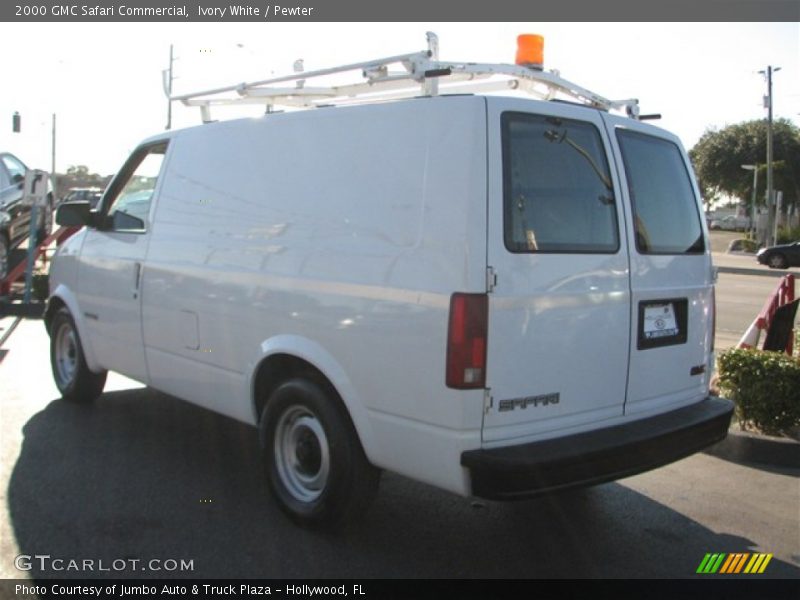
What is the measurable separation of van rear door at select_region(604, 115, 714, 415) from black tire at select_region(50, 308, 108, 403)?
4.19 metres

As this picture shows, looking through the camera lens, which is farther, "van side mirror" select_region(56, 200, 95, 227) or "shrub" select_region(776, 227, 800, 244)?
"shrub" select_region(776, 227, 800, 244)

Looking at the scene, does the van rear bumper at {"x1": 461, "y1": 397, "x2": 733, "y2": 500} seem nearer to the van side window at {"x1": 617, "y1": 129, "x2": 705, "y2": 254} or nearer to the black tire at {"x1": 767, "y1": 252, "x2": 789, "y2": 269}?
the van side window at {"x1": 617, "y1": 129, "x2": 705, "y2": 254}

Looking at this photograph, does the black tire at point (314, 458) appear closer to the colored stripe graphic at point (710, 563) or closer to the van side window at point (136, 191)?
the colored stripe graphic at point (710, 563)

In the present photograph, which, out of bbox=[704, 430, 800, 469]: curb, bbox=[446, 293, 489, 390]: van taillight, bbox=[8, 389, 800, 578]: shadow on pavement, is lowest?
bbox=[8, 389, 800, 578]: shadow on pavement

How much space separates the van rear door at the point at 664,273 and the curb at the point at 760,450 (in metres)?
1.28

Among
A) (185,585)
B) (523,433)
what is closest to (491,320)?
(523,433)

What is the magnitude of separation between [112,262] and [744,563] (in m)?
4.36

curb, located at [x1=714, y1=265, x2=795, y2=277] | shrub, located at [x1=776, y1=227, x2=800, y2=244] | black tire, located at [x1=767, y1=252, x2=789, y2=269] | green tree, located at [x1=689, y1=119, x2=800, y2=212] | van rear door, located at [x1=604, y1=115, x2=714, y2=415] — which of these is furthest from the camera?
green tree, located at [x1=689, y1=119, x2=800, y2=212]

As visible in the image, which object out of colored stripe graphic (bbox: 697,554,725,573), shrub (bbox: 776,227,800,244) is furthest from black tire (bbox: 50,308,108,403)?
shrub (bbox: 776,227,800,244)

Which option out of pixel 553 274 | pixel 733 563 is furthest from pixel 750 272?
pixel 553 274

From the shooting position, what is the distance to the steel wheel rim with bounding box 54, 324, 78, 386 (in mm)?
6414

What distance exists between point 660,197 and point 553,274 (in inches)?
44.3

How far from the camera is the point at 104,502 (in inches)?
169

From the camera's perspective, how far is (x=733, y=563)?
388 centimetres
